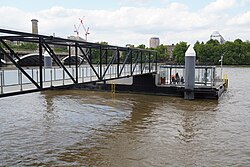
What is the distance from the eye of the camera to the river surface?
46.1 feet

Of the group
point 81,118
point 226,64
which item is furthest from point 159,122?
point 226,64

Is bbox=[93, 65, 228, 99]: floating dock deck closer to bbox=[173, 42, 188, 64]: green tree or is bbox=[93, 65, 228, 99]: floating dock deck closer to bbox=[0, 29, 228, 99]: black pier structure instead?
bbox=[0, 29, 228, 99]: black pier structure

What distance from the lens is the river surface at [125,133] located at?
46.1 ft

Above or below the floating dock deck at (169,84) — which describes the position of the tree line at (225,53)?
above

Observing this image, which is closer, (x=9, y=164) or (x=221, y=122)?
(x=9, y=164)

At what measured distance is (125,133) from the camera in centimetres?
1898

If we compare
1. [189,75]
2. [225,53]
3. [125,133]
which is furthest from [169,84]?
[225,53]

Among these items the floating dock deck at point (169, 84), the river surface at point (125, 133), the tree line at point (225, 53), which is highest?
the tree line at point (225, 53)

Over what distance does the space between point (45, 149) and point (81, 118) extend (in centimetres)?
811

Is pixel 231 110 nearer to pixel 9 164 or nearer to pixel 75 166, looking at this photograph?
pixel 75 166

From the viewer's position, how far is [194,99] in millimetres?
32969

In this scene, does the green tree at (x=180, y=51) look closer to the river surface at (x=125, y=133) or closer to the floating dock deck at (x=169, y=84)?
the floating dock deck at (x=169, y=84)

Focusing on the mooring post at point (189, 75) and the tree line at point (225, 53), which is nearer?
the mooring post at point (189, 75)

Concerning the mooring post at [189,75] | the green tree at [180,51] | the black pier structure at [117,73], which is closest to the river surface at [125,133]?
the mooring post at [189,75]
